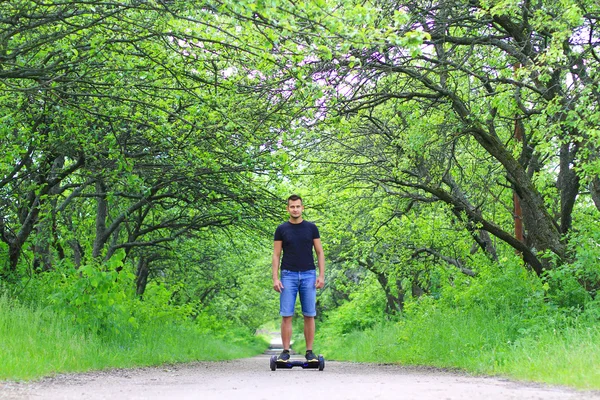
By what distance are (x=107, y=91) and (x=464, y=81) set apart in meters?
6.86

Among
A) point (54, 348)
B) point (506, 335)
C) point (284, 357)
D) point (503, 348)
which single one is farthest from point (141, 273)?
point (503, 348)

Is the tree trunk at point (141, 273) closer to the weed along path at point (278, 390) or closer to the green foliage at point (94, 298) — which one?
the green foliage at point (94, 298)

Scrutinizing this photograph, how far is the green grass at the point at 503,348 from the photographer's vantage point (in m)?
6.38

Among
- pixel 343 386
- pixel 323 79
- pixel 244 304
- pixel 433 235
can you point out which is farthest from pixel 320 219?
pixel 244 304

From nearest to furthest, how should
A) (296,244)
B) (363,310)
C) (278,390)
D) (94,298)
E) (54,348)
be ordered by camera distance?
1. (278,390)
2. (54,348)
3. (296,244)
4. (94,298)
5. (363,310)

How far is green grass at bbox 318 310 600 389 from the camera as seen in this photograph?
6379 millimetres

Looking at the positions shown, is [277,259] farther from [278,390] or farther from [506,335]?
[506,335]

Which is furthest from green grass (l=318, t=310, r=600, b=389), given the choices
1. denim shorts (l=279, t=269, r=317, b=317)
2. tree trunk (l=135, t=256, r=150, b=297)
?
tree trunk (l=135, t=256, r=150, b=297)

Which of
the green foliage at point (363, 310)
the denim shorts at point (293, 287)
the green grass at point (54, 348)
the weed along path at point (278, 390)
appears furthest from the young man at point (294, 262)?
the green foliage at point (363, 310)

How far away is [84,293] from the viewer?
1009cm

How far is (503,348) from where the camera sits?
28.9 ft

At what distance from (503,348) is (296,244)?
3118mm

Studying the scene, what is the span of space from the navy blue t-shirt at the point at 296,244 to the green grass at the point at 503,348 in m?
2.53

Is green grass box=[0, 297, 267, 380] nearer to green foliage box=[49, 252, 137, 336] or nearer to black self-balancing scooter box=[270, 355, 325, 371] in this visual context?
green foliage box=[49, 252, 137, 336]
